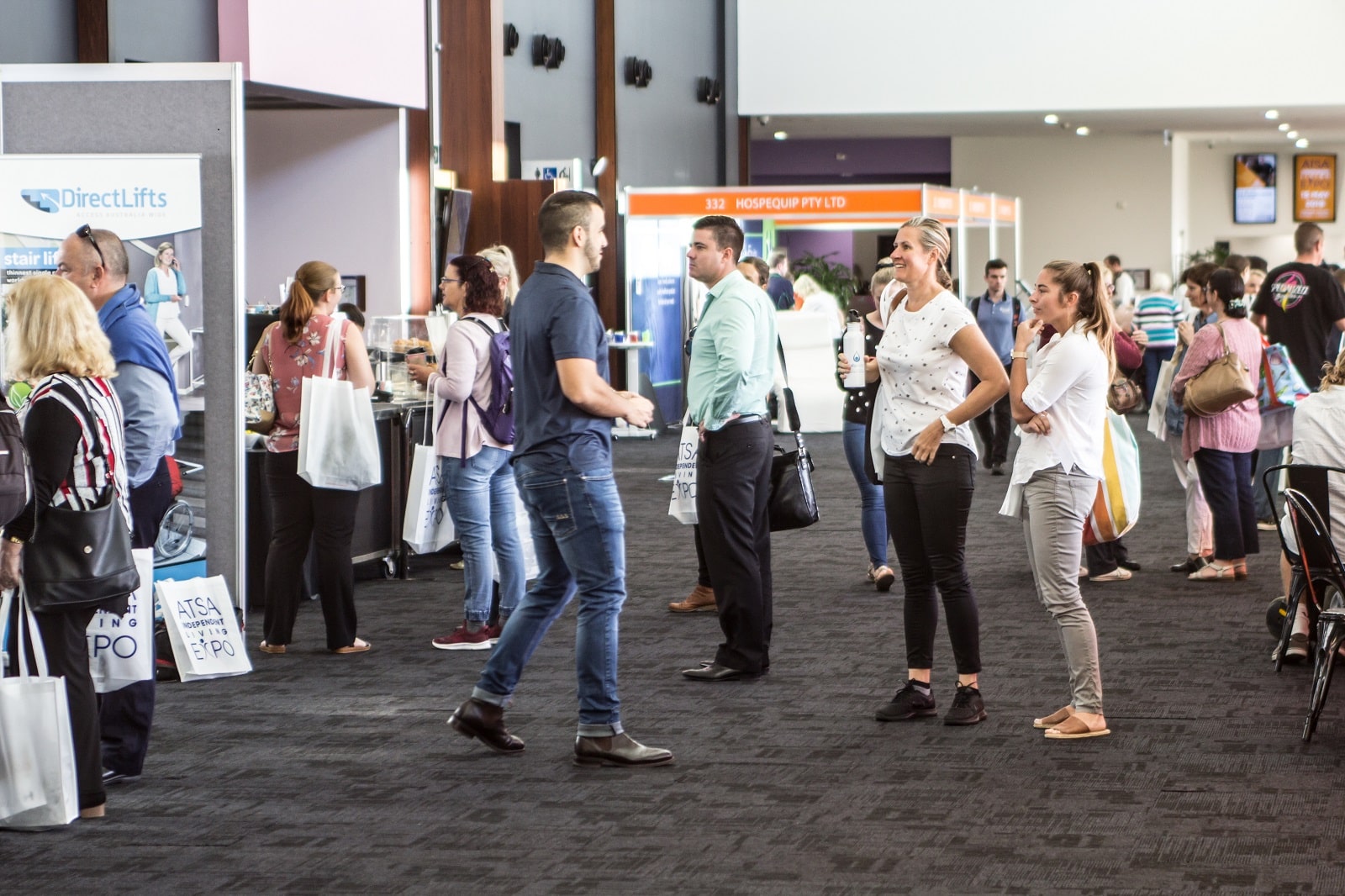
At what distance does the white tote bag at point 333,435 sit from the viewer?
18.1ft

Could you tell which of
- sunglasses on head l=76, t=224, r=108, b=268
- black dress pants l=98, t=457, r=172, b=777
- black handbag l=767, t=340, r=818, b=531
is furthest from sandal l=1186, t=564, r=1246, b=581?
sunglasses on head l=76, t=224, r=108, b=268

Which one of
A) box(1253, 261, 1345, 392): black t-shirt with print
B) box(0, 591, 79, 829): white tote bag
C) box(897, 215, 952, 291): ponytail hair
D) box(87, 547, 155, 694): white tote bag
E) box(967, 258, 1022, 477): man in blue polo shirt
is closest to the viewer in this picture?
box(0, 591, 79, 829): white tote bag

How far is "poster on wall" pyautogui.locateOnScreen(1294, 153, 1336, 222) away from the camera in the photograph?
85.0 ft

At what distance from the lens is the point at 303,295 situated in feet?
18.5

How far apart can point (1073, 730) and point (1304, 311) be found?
15.7 feet

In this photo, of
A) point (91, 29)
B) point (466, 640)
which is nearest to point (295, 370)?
point (466, 640)

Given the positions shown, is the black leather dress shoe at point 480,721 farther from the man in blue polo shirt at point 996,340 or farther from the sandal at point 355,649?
the man in blue polo shirt at point 996,340

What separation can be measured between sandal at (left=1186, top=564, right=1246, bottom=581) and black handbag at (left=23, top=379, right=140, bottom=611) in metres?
4.84

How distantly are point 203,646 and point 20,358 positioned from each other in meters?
1.89

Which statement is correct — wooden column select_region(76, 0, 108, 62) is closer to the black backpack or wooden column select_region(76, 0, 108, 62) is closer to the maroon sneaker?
the maroon sneaker

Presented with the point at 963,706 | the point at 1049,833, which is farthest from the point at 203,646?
the point at 1049,833

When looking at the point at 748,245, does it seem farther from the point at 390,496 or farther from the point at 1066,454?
the point at 1066,454

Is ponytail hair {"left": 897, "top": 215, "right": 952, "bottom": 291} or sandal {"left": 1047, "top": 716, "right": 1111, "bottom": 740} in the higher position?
ponytail hair {"left": 897, "top": 215, "right": 952, "bottom": 291}

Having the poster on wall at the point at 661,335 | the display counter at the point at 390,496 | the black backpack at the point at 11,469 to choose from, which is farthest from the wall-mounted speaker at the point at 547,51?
the black backpack at the point at 11,469
